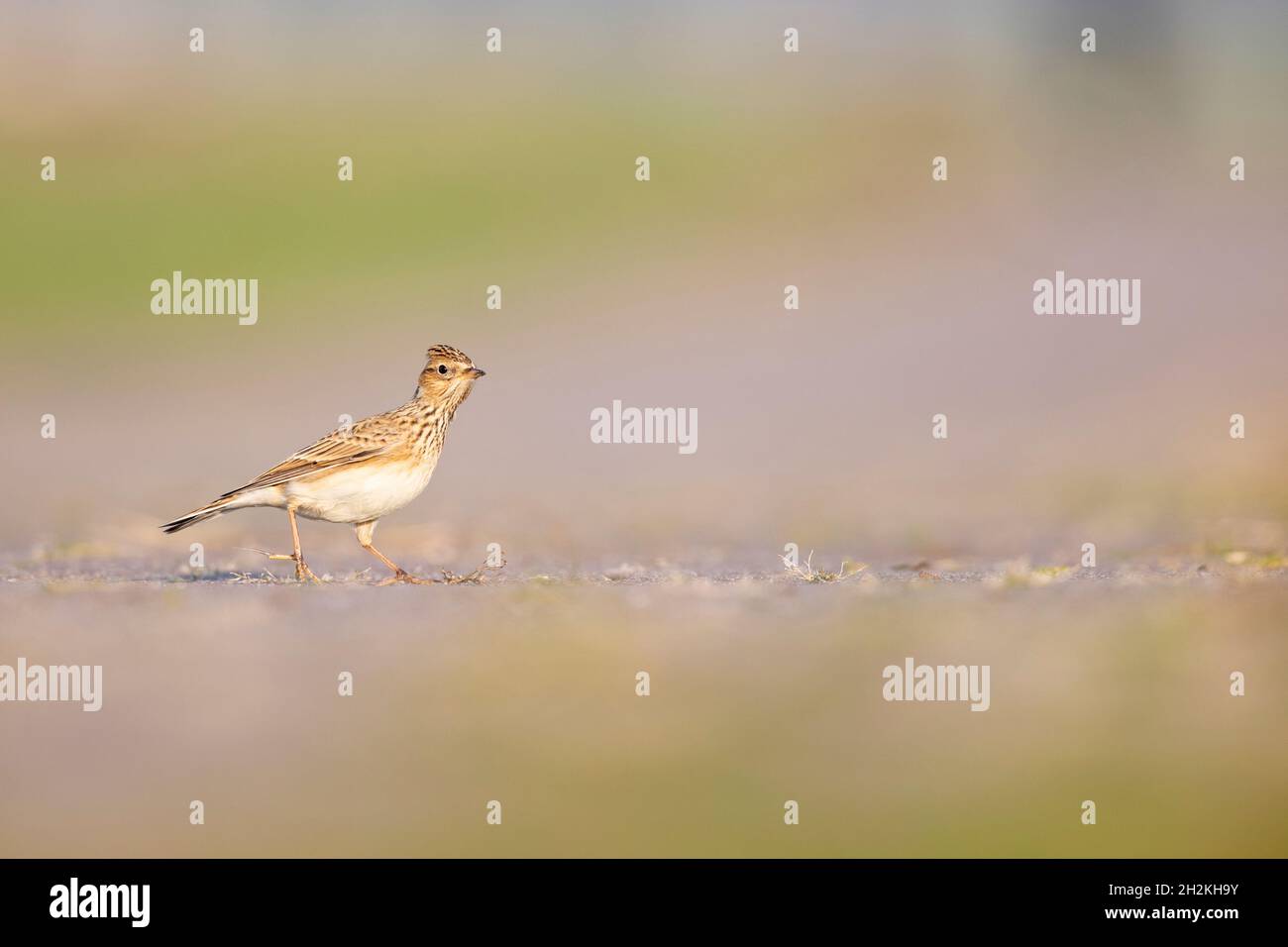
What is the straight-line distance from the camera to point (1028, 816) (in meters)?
7.50

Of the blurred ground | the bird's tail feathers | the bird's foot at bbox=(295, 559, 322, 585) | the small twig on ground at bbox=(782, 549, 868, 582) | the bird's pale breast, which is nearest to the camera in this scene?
the blurred ground

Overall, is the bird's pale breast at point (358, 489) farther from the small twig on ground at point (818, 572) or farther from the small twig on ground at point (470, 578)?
the small twig on ground at point (818, 572)

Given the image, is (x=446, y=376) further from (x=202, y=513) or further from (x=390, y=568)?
(x=202, y=513)

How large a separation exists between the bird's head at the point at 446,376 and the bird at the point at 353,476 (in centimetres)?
17

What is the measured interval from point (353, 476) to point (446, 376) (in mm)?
996

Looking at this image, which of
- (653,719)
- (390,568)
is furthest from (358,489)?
(653,719)

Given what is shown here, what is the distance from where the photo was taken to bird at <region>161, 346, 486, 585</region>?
404 inches

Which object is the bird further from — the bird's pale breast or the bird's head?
the bird's head

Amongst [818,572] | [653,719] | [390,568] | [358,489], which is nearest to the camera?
[653,719]

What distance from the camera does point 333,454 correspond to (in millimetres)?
10383

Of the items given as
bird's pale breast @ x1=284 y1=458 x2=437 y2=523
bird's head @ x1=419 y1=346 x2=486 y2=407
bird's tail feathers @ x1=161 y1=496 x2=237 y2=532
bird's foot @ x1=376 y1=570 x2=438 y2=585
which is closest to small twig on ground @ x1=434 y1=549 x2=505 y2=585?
bird's foot @ x1=376 y1=570 x2=438 y2=585

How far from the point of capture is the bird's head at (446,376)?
10.9m

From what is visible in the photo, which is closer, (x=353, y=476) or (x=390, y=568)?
(x=353, y=476)

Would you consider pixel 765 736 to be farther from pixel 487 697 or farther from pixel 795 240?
pixel 795 240
